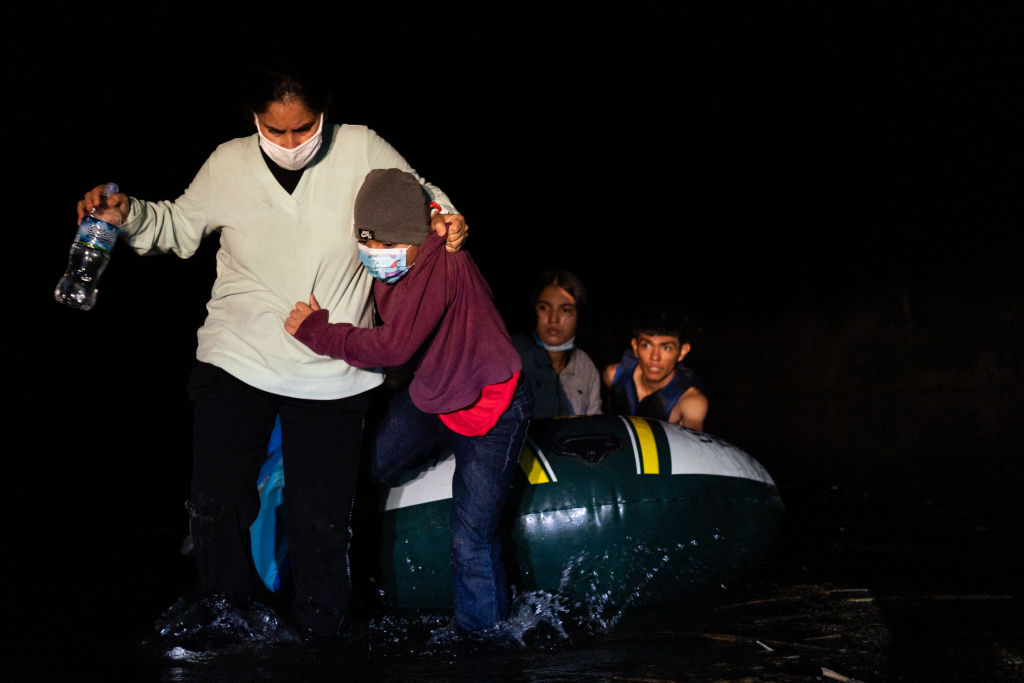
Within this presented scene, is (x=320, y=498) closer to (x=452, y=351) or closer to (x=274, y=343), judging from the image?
(x=274, y=343)

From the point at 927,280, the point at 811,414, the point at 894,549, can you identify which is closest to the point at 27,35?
the point at 811,414

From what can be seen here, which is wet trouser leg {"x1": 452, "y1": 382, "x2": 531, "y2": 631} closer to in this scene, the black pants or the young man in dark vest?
the black pants

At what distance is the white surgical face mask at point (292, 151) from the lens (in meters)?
2.72

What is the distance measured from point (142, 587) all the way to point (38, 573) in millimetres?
460

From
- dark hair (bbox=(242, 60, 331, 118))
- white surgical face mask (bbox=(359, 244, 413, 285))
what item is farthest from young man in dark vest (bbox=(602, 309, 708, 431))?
dark hair (bbox=(242, 60, 331, 118))

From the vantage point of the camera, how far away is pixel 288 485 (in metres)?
2.93

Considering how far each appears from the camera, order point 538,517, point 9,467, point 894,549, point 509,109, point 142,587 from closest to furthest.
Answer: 1. point 538,517
2. point 142,587
3. point 894,549
4. point 9,467
5. point 509,109

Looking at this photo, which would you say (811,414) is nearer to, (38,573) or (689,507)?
(689,507)

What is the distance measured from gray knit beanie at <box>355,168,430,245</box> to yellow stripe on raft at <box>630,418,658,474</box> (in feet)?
3.77

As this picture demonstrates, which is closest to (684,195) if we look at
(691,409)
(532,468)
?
(691,409)

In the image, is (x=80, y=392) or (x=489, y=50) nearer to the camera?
(x=80, y=392)

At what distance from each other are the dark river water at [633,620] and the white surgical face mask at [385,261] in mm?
1014

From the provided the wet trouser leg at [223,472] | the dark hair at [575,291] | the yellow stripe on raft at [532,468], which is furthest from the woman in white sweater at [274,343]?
the dark hair at [575,291]

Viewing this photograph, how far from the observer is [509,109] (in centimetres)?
1354
